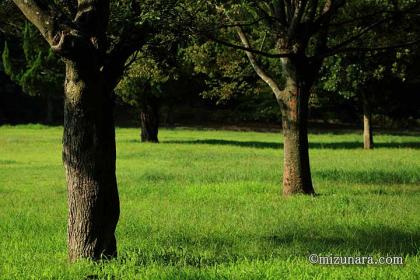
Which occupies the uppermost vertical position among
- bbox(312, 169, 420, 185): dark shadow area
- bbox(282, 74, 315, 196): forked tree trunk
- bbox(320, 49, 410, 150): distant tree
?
bbox(320, 49, 410, 150): distant tree

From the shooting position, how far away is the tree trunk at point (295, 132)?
15.5 m

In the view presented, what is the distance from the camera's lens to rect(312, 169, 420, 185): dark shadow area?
18.5 metres

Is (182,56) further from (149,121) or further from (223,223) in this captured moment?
(149,121)

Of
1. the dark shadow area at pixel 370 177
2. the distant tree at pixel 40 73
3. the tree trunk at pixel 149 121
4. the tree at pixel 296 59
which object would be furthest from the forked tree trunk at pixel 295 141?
the distant tree at pixel 40 73

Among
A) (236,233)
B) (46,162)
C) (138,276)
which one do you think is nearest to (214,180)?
(236,233)

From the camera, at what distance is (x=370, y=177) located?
19.3 metres

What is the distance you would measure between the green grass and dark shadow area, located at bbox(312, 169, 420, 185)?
3 cm

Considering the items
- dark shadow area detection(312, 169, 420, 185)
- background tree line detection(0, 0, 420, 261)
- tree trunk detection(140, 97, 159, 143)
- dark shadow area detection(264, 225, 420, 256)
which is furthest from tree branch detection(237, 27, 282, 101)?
tree trunk detection(140, 97, 159, 143)

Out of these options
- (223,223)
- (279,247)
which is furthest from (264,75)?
(279,247)

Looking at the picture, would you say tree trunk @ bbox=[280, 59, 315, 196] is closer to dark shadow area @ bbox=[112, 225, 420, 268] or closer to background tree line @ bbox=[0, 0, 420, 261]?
background tree line @ bbox=[0, 0, 420, 261]

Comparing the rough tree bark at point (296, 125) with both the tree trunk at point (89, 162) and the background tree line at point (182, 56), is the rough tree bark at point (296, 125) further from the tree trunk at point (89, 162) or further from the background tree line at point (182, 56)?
the tree trunk at point (89, 162)

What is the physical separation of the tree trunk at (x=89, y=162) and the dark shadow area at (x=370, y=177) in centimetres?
1149

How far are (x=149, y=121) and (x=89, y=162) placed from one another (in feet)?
107

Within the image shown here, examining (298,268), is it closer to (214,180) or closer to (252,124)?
(214,180)
